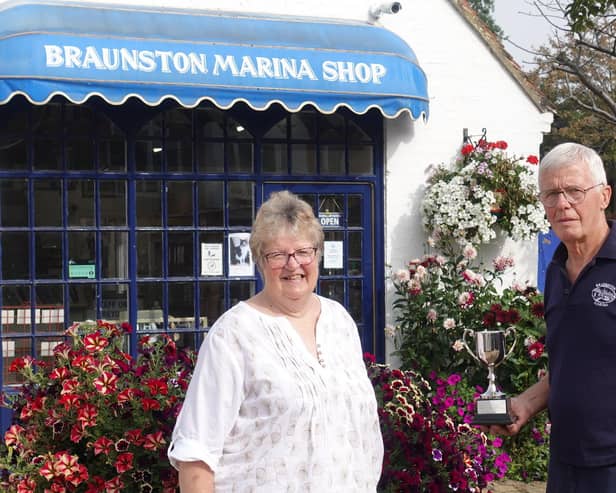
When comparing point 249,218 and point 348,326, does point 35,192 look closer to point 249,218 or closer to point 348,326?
point 249,218

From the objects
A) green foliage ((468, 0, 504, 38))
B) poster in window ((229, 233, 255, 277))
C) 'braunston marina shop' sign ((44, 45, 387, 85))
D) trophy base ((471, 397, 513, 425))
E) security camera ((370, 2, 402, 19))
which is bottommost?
trophy base ((471, 397, 513, 425))

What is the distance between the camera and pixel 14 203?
731 centimetres

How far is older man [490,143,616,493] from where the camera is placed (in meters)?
3.17

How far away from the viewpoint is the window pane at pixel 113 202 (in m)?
7.52

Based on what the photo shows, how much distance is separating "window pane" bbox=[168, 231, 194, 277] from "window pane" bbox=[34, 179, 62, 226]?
950mm

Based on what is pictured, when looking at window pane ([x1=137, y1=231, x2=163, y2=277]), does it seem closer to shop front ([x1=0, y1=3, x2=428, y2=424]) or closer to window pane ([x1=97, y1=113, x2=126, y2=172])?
shop front ([x1=0, y1=3, x2=428, y2=424])

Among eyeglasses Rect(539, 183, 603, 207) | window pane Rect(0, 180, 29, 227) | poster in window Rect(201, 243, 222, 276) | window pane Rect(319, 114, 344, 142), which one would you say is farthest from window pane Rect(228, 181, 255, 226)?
eyeglasses Rect(539, 183, 603, 207)

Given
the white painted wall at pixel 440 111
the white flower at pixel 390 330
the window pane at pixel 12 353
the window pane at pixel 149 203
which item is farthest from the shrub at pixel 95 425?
the white painted wall at pixel 440 111

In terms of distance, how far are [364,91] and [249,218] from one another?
1536 millimetres

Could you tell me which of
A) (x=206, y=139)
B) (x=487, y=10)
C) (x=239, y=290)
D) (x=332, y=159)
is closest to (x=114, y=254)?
(x=239, y=290)

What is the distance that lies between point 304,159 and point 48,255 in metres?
2.37

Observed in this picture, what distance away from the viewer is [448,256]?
8.28 m

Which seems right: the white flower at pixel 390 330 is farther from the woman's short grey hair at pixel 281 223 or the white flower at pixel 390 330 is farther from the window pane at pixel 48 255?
the woman's short grey hair at pixel 281 223

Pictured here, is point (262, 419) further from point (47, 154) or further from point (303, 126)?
point (303, 126)
